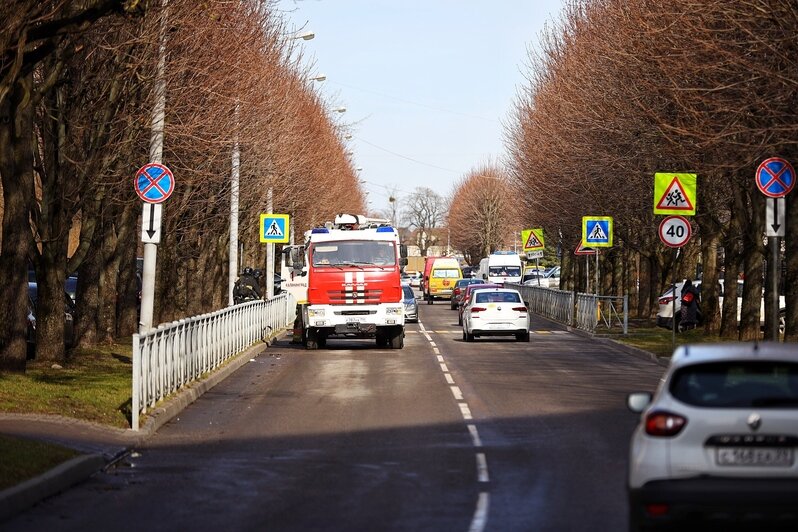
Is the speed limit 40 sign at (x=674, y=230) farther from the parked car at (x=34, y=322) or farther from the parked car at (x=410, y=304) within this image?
the parked car at (x=410, y=304)

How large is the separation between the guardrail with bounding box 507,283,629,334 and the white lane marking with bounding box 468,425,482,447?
73.3 ft

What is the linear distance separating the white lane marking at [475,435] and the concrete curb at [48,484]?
4169 millimetres

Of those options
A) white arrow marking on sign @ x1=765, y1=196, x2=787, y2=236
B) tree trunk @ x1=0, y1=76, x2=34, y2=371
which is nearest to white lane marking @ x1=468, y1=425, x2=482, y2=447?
white arrow marking on sign @ x1=765, y1=196, x2=787, y2=236

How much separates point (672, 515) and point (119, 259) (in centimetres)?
2473

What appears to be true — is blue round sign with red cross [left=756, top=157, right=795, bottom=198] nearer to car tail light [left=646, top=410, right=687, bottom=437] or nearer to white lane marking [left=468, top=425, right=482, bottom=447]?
white lane marking [left=468, top=425, right=482, bottom=447]

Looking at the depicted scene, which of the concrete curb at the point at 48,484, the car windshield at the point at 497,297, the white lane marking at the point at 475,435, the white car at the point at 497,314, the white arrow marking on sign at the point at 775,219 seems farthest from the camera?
the car windshield at the point at 497,297

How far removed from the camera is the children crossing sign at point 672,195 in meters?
27.8

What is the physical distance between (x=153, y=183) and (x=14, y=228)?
260 centimetres

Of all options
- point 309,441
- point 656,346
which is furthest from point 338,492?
point 656,346

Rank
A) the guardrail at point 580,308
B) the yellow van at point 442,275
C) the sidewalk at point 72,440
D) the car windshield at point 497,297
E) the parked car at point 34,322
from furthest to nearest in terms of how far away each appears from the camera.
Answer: the yellow van at point 442,275, the guardrail at point 580,308, the car windshield at point 497,297, the parked car at point 34,322, the sidewalk at point 72,440

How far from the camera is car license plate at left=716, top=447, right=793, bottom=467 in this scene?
878cm

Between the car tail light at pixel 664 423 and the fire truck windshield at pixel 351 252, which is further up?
the fire truck windshield at pixel 351 252

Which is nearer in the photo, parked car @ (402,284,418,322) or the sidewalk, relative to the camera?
the sidewalk

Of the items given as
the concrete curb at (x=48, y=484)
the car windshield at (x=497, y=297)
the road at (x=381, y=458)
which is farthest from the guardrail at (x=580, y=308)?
the concrete curb at (x=48, y=484)
